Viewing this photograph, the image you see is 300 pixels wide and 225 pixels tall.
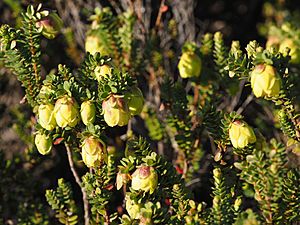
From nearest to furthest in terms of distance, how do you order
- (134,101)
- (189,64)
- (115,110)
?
(115,110)
(134,101)
(189,64)

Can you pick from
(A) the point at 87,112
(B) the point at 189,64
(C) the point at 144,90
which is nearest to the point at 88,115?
(A) the point at 87,112

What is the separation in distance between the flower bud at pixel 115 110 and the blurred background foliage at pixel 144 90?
433mm

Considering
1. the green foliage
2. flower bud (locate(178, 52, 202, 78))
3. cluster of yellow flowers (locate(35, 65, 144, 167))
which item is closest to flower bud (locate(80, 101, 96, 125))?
cluster of yellow flowers (locate(35, 65, 144, 167))

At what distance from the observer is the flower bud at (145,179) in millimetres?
1138

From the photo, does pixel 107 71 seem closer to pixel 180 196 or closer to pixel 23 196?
pixel 180 196

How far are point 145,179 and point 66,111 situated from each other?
242 millimetres

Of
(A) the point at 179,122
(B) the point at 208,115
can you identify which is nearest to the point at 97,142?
(B) the point at 208,115

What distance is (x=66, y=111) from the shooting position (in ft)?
3.77

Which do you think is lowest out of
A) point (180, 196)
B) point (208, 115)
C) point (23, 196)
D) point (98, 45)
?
point (23, 196)

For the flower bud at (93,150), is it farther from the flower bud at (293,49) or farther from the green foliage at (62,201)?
the flower bud at (293,49)

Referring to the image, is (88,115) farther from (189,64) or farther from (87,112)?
(189,64)

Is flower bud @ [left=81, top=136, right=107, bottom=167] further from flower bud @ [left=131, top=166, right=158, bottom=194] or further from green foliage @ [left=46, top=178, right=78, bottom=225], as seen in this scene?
green foliage @ [left=46, top=178, right=78, bottom=225]

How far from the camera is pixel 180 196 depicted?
1267 mm

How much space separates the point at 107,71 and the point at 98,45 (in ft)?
1.81
